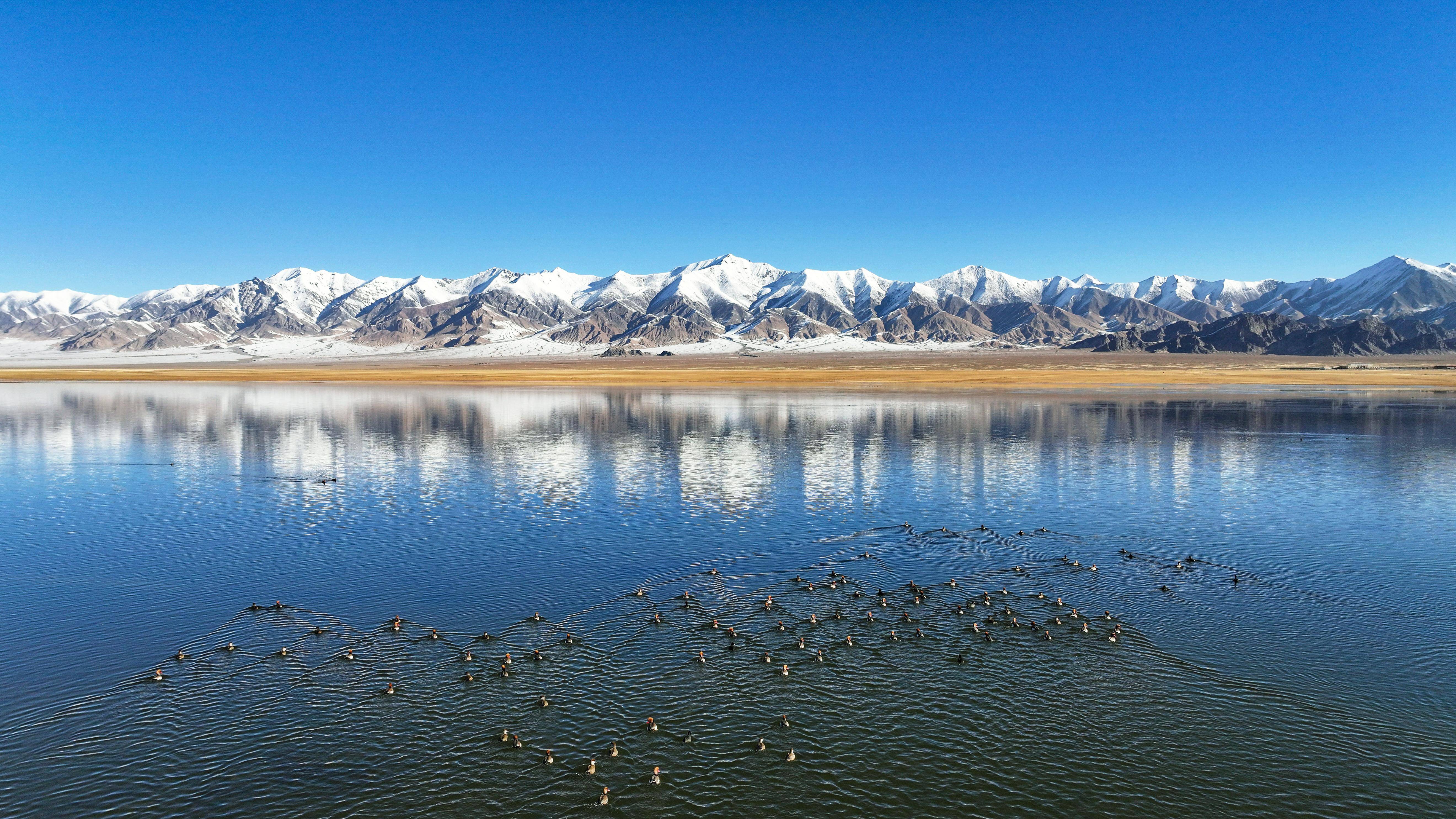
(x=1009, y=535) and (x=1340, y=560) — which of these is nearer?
(x=1340, y=560)

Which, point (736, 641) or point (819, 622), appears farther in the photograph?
point (819, 622)

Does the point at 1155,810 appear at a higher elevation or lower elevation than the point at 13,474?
lower

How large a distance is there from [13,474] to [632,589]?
49168 millimetres

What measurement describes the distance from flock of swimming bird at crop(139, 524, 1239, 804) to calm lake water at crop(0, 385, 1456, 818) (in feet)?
0.48

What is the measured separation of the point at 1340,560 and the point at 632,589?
1053 inches

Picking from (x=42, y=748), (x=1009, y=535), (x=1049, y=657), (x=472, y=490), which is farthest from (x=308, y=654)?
(x=1009, y=535)

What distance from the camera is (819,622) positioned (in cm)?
2475

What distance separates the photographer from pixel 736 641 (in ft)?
76.7

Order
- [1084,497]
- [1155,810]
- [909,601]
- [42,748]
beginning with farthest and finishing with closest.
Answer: [1084,497]
[909,601]
[42,748]
[1155,810]

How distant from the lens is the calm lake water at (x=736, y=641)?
53.7 feet

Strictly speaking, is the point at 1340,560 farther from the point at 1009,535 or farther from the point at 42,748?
the point at 42,748

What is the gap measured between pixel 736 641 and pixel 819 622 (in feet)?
9.56

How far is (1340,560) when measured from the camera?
101ft

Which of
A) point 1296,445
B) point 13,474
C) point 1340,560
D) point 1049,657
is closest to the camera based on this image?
point 1049,657
